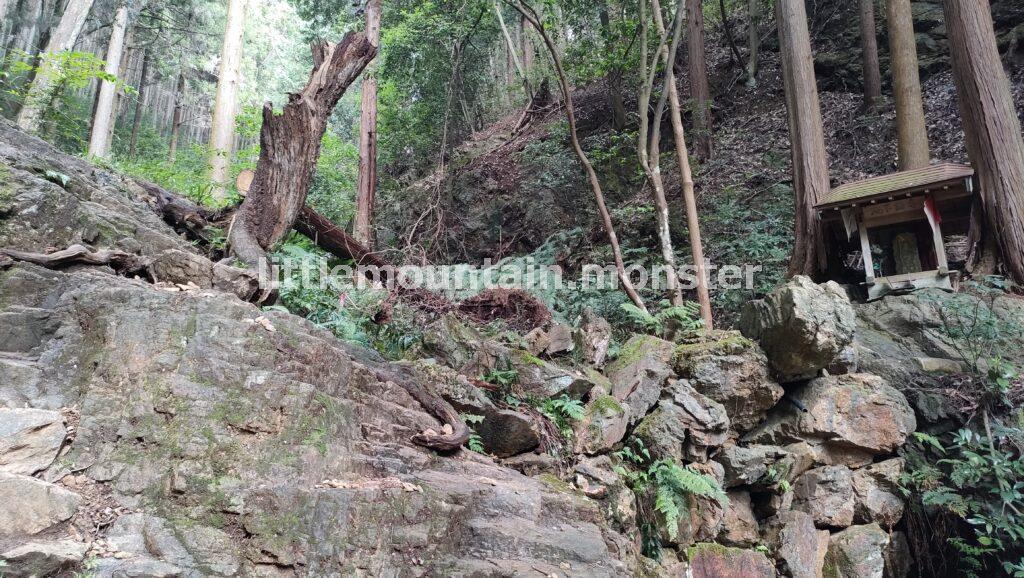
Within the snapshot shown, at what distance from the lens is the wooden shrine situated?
7.41 m

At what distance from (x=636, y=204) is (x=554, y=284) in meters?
4.06

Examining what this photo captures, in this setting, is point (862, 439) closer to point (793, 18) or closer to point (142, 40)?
point (793, 18)

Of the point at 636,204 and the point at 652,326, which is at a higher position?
the point at 636,204

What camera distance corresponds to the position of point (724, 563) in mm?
5316

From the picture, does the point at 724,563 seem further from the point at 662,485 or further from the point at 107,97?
the point at 107,97

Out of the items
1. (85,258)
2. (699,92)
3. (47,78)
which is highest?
(699,92)

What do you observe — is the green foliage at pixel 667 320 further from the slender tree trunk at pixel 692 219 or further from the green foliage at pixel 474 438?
the green foliage at pixel 474 438

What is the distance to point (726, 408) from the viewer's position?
6441 mm

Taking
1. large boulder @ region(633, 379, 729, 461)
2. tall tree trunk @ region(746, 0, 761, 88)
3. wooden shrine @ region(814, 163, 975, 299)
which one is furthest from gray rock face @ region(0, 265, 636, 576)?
tall tree trunk @ region(746, 0, 761, 88)

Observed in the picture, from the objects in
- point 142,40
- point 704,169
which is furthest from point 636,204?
point 142,40

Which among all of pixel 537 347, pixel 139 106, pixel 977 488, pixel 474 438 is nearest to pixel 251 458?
pixel 474 438

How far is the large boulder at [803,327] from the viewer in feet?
20.4

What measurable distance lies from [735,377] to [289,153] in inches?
253

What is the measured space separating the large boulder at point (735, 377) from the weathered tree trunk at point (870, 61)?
10.3 m
